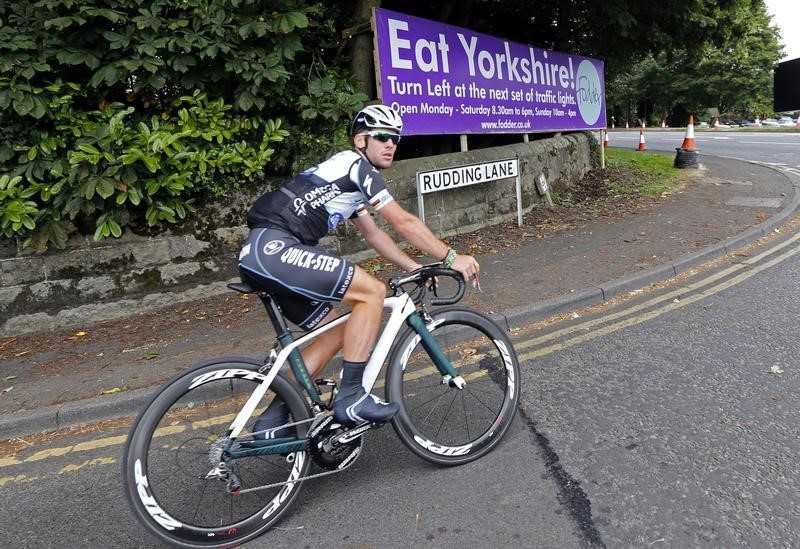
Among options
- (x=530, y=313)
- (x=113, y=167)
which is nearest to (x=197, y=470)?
(x=530, y=313)

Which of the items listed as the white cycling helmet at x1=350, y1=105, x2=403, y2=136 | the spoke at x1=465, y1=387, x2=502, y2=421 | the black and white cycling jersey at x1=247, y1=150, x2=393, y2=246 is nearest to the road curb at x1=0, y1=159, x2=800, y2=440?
the spoke at x1=465, y1=387, x2=502, y2=421

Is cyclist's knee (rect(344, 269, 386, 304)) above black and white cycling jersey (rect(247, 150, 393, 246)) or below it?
below

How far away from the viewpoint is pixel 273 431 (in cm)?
247

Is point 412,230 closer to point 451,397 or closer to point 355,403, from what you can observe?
point 355,403

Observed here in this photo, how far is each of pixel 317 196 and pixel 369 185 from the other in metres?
0.26

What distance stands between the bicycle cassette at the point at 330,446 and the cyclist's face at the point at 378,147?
50.6 inches

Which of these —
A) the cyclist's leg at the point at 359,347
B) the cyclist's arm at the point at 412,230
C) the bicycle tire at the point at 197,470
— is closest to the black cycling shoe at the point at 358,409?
the cyclist's leg at the point at 359,347

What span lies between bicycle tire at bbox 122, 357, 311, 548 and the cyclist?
21 cm

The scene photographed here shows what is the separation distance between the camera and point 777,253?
6.60 metres

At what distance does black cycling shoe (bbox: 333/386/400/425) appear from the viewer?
2541 mm

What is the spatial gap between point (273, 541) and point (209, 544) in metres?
0.27

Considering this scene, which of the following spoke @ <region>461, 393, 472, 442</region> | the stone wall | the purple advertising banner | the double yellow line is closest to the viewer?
spoke @ <region>461, 393, 472, 442</region>

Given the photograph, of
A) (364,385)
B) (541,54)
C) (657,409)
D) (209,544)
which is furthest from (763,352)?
(541,54)

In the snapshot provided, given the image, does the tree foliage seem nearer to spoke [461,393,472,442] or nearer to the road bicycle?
the road bicycle
